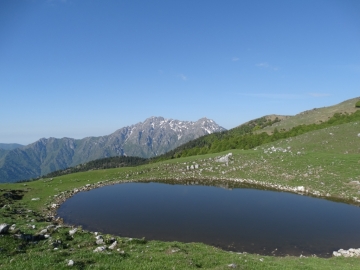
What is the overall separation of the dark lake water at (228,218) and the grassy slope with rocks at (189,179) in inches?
157

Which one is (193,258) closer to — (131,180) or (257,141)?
(131,180)

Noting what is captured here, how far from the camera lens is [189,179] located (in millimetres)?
58438

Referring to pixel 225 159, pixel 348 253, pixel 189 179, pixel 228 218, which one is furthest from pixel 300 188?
pixel 189 179

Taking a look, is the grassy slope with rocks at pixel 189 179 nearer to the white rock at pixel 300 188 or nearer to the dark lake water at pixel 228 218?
the white rock at pixel 300 188

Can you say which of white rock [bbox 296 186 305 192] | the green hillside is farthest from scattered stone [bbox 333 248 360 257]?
white rock [bbox 296 186 305 192]

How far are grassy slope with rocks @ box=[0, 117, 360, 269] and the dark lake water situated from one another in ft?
13.1

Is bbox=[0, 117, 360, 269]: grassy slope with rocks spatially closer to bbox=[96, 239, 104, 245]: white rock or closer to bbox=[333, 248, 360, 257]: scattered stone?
bbox=[96, 239, 104, 245]: white rock

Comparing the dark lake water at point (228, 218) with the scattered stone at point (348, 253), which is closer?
the scattered stone at point (348, 253)

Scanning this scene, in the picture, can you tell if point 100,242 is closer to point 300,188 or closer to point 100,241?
point 100,241

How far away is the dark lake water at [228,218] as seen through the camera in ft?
81.1

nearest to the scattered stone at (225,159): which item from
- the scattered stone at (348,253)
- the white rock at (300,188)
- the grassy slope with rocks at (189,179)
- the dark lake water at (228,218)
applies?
the grassy slope with rocks at (189,179)

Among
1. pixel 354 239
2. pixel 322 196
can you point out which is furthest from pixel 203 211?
pixel 322 196

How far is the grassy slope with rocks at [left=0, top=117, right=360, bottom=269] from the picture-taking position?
46.0ft

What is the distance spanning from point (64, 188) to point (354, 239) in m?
50.3
